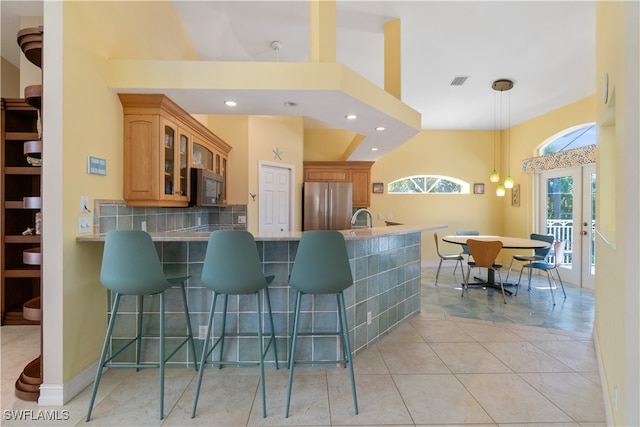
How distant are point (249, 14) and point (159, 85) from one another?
53.6 inches

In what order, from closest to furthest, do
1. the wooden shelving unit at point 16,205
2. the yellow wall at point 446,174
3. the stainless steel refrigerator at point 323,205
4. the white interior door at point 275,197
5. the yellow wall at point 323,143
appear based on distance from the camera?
the wooden shelving unit at point 16,205 → the white interior door at point 275,197 → the stainless steel refrigerator at point 323,205 → the yellow wall at point 323,143 → the yellow wall at point 446,174

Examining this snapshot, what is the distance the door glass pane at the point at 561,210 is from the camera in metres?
5.20

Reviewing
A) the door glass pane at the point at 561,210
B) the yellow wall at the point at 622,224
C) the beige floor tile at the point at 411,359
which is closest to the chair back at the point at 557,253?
the door glass pane at the point at 561,210

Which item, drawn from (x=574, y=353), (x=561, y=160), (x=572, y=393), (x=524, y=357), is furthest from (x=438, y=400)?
(x=561, y=160)

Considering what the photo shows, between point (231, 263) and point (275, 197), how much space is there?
11.2ft

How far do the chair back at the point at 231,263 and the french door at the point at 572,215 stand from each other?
17.9 feet

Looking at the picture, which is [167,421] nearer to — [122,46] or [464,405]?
[464,405]

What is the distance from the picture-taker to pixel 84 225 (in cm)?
207

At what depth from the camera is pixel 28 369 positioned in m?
2.06

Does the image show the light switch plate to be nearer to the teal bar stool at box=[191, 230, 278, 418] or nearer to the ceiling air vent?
the teal bar stool at box=[191, 230, 278, 418]

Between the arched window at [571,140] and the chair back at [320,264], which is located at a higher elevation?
the arched window at [571,140]

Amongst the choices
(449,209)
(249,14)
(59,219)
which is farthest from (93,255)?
(449,209)

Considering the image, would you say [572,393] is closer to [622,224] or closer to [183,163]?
[622,224]

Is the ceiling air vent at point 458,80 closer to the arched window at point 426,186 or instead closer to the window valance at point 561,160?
the window valance at point 561,160
